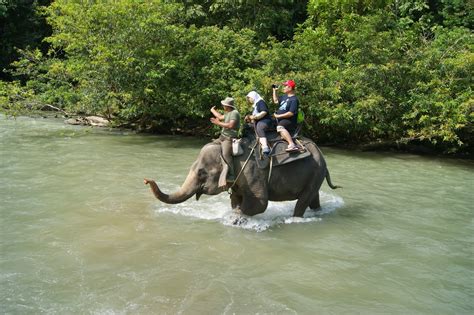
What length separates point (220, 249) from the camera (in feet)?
23.6

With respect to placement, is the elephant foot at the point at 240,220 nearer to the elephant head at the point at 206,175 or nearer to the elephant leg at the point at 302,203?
the elephant head at the point at 206,175

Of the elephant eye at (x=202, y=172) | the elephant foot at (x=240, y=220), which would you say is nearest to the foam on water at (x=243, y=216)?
the elephant foot at (x=240, y=220)

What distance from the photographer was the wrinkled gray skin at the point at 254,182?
26.6 feet

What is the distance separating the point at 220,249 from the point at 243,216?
1291 millimetres

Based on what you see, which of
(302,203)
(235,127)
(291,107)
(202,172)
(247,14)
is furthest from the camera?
(247,14)

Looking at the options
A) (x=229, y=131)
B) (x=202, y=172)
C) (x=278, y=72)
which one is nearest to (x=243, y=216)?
(x=202, y=172)

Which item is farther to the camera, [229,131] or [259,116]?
[259,116]

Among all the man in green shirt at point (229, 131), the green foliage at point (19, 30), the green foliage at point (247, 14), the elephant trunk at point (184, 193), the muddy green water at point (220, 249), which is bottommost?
the muddy green water at point (220, 249)

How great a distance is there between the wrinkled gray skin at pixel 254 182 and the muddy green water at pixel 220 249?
0.40 metres

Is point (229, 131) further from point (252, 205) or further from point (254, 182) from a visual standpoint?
point (252, 205)

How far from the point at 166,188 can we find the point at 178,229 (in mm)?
2920

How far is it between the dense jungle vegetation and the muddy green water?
460cm

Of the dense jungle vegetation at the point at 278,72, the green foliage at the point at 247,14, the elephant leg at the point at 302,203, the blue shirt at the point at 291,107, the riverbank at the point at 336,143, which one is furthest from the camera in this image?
the green foliage at the point at 247,14

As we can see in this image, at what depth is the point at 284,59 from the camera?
1812cm
